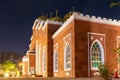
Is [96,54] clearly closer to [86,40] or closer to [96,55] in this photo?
[96,55]

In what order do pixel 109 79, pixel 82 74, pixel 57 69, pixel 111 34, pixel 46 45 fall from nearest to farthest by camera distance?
pixel 109 79 → pixel 82 74 → pixel 111 34 → pixel 57 69 → pixel 46 45

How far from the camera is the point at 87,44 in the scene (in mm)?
21547

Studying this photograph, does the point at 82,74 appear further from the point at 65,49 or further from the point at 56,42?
the point at 56,42

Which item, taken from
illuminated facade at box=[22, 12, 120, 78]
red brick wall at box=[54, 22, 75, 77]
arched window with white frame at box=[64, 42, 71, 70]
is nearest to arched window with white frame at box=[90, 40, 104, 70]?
illuminated facade at box=[22, 12, 120, 78]

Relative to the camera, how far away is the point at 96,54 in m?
22.2

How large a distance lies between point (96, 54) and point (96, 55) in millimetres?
88

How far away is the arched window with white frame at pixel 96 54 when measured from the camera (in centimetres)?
2183

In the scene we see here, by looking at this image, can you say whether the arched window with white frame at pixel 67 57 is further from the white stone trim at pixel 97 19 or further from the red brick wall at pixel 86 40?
the white stone trim at pixel 97 19

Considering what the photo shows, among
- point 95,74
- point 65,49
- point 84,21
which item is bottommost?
point 95,74

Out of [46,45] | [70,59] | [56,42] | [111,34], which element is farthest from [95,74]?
[46,45]

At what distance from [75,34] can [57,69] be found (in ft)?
26.1

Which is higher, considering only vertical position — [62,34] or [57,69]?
[62,34]

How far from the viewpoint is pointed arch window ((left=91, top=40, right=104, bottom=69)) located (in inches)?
861

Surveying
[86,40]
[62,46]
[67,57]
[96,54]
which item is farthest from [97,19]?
[62,46]
